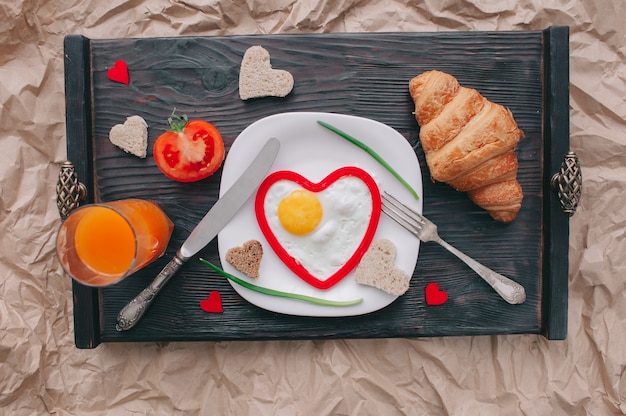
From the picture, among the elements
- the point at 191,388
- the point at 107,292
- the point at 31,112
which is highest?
the point at 31,112

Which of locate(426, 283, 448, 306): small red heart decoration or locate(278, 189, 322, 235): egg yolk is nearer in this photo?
locate(278, 189, 322, 235): egg yolk

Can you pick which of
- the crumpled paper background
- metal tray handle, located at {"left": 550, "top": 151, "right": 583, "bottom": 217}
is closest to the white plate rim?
the crumpled paper background

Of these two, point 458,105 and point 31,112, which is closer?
point 458,105

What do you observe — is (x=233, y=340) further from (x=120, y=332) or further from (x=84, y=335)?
(x=84, y=335)

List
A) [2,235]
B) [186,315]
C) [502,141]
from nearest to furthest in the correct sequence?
[502,141] < [186,315] < [2,235]

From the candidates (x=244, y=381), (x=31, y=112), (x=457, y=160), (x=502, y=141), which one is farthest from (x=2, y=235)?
(x=502, y=141)

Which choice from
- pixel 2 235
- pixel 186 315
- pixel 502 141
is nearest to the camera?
pixel 502 141

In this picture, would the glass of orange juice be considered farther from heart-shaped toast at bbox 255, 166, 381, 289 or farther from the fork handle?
the fork handle
